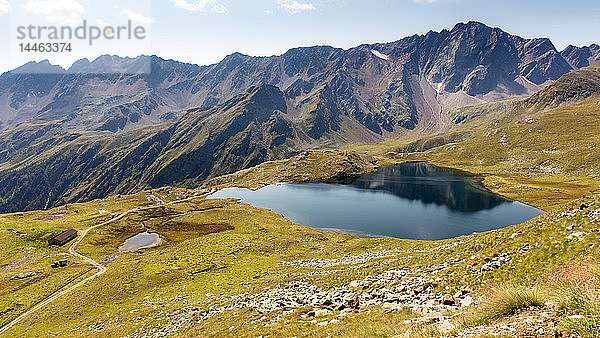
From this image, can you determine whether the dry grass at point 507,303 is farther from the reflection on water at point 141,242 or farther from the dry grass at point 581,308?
the reflection on water at point 141,242

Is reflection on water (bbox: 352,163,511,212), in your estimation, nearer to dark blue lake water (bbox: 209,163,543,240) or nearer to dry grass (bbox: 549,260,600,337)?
dark blue lake water (bbox: 209,163,543,240)

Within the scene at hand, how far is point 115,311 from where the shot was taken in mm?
37750

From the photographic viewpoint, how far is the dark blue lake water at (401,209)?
4161 inches

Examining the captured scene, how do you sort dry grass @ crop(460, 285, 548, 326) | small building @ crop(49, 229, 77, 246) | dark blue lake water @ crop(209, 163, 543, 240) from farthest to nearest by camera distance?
dark blue lake water @ crop(209, 163, 543, 240), small building @ crop(49, 229, 77, 246), dry grass @ crop(460, 285, 548, 326)

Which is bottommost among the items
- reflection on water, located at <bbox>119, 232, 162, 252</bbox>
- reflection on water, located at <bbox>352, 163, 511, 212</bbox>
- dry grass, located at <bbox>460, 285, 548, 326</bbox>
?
reflection on water, located at <bbox>119, 232, 162, 252</bbox>

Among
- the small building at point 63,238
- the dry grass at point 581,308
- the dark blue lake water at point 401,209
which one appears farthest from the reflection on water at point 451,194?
the small building at point 63,238

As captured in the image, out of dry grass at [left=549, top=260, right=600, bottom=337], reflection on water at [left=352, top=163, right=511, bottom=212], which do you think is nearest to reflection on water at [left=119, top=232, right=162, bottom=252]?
dry grass at [left=549, top=260, right=600, bottom=337]

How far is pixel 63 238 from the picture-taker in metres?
89.4

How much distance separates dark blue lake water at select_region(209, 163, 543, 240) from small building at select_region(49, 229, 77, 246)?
85.4 m

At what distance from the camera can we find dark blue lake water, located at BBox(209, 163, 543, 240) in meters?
106

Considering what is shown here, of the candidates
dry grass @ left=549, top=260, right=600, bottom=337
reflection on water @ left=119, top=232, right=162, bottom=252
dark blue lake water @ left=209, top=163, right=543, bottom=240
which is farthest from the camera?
dark blue lake water @ left=209, top=163, right=543, bottom=240

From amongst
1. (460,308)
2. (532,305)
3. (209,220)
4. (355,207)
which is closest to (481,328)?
(532,305)

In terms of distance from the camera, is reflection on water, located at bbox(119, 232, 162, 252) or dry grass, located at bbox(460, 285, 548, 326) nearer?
dry grass, located at bbox(460, 285, 548, 326)

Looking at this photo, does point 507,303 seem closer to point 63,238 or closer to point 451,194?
point 63,238
